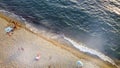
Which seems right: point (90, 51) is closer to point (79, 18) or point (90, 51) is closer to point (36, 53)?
point (79, 18)

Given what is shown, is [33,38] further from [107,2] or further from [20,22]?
[107,2]

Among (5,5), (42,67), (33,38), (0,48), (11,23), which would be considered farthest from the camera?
(5,5)

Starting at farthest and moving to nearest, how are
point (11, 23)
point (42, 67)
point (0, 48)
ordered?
point (11, 23), point (0, 48), point (42, 67)

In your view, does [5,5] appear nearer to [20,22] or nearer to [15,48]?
[20,22]

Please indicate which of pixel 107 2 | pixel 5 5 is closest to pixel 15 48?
pixel 5 5

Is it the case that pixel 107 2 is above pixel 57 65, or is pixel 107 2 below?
above

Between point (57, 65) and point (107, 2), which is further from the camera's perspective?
point (107, 2)

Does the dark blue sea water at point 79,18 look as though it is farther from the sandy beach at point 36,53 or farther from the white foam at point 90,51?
the sandy beach at point 36,53
